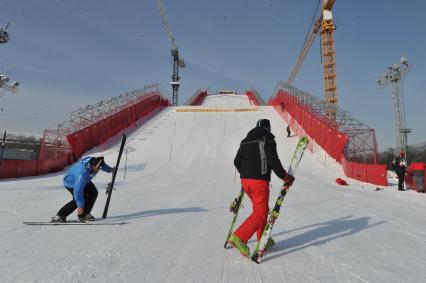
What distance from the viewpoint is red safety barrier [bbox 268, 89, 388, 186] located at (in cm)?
1576

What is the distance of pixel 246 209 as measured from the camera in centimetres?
753

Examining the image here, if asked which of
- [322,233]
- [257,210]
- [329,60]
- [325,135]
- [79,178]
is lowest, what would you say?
[322,233]

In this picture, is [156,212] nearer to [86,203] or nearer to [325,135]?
[86,203]

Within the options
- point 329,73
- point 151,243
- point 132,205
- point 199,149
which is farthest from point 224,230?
point 329,73

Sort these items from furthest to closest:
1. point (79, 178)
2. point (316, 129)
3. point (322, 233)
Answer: point (316, 129)
point (79, 178)
point (322, 233)

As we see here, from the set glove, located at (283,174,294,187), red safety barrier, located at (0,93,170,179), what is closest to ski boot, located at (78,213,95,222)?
glove, located at (283,174,294,187)

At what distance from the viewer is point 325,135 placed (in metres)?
23.1

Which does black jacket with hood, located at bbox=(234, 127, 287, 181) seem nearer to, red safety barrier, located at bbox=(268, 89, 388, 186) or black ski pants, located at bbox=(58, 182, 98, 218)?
black ski pants, located at bbox=(58, 182, 98, 218)

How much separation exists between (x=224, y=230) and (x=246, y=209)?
2.21m

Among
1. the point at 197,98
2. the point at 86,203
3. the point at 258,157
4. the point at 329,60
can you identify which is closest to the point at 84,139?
the point at 86,203

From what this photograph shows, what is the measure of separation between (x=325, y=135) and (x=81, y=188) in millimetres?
19888

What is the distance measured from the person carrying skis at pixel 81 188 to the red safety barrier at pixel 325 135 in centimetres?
1298

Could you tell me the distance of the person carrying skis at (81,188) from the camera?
224 inches

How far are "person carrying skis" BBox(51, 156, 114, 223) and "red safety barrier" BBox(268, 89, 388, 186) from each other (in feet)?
42.6
